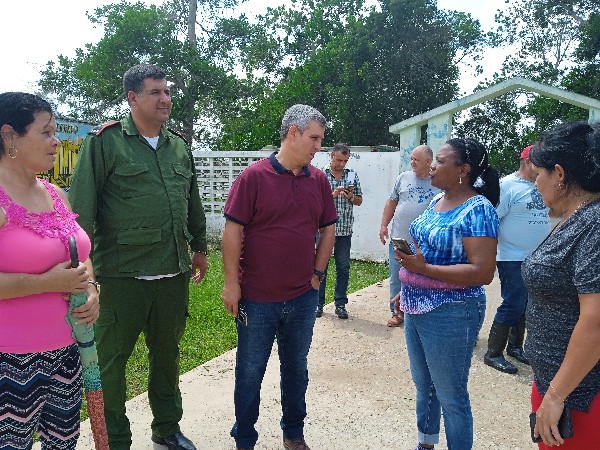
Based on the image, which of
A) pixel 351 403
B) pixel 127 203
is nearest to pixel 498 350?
pixel 351 403

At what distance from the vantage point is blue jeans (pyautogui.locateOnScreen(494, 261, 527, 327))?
173 inches

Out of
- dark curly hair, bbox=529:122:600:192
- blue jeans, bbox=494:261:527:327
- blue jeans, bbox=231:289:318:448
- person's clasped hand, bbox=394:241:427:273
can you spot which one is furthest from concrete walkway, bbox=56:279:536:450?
dark curly hair, bbox=529:122:600:192

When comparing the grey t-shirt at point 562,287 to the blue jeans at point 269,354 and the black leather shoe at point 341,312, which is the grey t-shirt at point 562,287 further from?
the black leather shoe at point 341,312

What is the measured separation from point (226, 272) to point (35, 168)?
43.0 inches

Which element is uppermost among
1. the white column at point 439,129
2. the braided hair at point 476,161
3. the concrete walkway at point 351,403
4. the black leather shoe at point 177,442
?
the white column at point 439,129

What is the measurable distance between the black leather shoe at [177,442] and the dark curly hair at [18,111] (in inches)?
73.8

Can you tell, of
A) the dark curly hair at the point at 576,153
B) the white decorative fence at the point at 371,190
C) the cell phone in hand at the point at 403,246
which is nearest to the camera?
the dark curly hair at the point at 576,153

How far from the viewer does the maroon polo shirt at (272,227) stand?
9.16ft

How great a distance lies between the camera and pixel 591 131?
1821 millimetres

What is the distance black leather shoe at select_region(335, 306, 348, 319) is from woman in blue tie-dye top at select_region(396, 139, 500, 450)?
3188 millimetres

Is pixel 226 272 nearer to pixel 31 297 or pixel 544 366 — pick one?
pixel 31 297

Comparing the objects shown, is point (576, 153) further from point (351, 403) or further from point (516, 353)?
point (516, 353)

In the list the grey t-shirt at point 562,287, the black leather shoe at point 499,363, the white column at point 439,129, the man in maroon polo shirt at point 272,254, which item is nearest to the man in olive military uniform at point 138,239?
the man in maroon polo shirt at point 272,254

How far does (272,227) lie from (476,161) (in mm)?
1102
